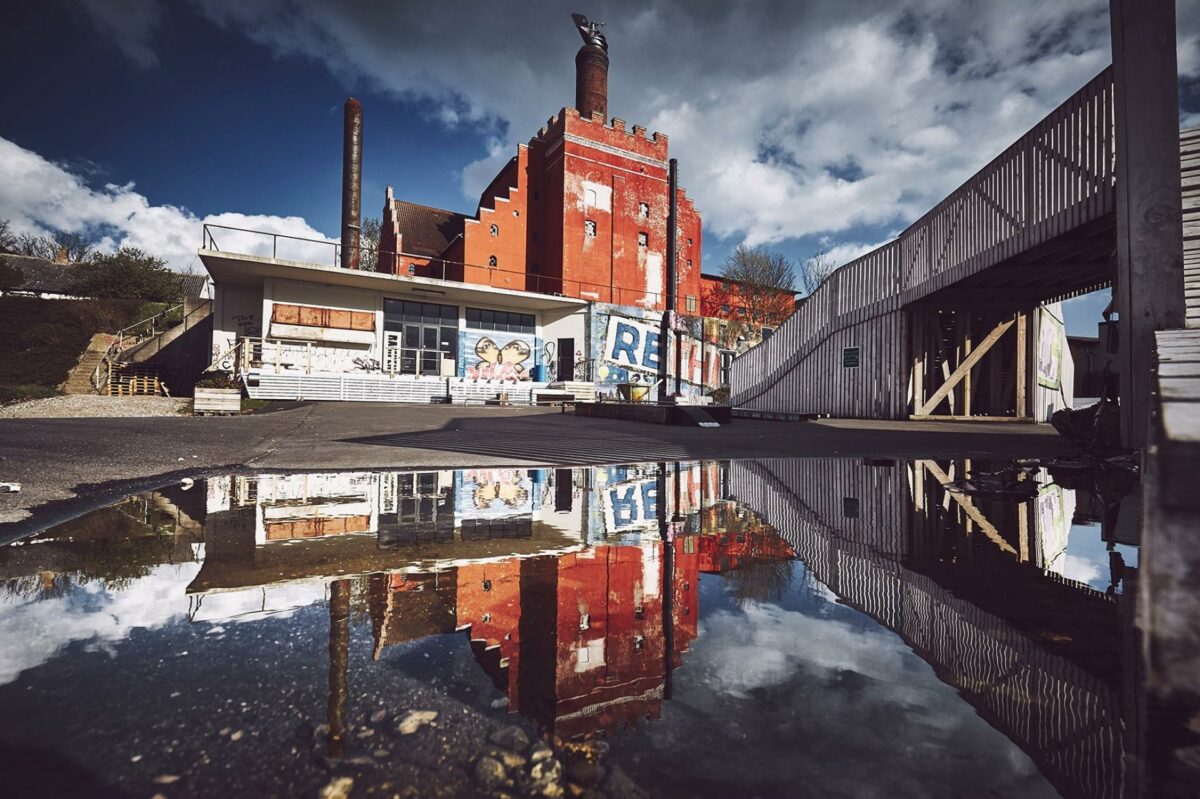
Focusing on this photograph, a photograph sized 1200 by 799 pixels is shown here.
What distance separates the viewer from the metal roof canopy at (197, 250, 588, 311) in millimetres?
18703

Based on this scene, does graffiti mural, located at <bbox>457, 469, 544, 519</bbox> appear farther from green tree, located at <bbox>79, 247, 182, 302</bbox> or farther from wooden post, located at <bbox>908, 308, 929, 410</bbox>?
green tree, located at <bbox>79, 247, 182, 302</bbox>

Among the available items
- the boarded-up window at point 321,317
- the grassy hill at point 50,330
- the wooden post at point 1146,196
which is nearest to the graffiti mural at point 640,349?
the boarded-up window at point 321,317

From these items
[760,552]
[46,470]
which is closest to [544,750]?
[760,552]

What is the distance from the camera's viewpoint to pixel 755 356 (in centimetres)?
1678

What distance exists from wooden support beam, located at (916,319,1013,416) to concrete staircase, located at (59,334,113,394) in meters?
25.3

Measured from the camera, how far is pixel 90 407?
10.9 meters

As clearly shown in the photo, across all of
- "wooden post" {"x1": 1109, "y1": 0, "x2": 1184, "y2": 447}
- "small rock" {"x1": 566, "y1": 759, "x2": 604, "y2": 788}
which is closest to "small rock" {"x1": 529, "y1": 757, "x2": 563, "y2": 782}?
"small rock" {"x1": 566, "y1": 759, "x2": 604, "y2": 788}

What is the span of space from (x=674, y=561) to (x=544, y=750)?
1168 millimetres

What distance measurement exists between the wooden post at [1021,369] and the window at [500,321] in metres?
18.7

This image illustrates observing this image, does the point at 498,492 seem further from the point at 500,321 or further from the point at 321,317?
the point at 500,321

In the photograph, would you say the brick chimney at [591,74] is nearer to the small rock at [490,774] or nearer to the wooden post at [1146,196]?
the wooden post at [1146,196]

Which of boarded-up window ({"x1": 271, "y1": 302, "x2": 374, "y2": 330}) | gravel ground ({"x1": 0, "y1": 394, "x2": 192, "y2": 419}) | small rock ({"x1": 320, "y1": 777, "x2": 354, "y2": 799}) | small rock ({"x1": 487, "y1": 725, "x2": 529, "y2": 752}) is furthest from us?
boarded-up window ({"x1": 271, "y1": 302, "x2": 374, "y2": 330})

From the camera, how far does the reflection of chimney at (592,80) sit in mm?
29047

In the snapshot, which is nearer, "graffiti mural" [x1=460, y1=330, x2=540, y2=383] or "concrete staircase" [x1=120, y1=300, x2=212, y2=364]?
"concrete staircase" [x1=120, y1=300, x2=212, y2=364]
